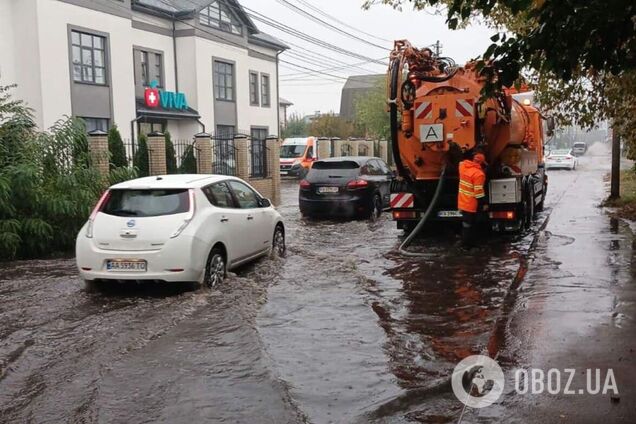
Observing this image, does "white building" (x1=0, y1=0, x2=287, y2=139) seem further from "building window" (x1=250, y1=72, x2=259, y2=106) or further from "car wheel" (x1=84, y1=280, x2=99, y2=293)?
"car wheel" (x1=84, y1=280, x2=99, y2=293)

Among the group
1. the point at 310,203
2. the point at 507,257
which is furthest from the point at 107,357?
the point at 310,203

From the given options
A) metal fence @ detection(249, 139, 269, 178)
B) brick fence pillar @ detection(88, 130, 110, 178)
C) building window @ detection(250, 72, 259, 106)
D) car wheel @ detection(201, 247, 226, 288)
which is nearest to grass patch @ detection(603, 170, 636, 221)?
car wheel @ detection(201, 247, 226, 288)

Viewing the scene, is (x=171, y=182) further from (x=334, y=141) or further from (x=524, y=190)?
(x=334, y=141)

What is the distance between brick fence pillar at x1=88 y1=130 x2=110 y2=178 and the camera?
1242 centimetres

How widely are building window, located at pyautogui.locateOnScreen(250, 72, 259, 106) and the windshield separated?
11.6ft

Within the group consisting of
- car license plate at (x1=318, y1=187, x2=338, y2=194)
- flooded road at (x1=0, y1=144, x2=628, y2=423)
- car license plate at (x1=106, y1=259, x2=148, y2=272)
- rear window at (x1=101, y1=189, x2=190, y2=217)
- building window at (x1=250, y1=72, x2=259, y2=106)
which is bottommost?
flooded road at (x1=0, y1=144, x2=628, y2=423)

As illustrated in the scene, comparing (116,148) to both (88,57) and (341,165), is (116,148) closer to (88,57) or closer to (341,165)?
(341,165)

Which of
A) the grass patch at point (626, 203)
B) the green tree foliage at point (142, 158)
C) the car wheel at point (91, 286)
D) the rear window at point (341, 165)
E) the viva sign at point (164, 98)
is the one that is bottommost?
the car wheel at point (91, 286)

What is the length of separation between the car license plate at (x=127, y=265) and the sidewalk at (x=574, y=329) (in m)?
4.28

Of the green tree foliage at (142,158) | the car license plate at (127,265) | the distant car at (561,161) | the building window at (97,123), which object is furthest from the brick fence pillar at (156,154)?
the distant car at (561,161)

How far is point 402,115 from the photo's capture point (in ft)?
38.3

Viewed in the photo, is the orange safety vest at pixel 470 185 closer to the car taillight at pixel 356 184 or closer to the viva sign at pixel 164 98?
the car taillight at pixel 356 184

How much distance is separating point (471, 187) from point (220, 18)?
1053 inches
